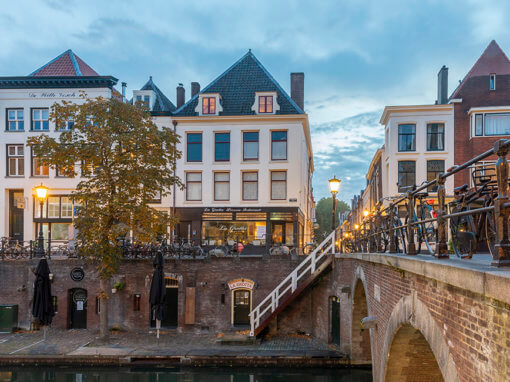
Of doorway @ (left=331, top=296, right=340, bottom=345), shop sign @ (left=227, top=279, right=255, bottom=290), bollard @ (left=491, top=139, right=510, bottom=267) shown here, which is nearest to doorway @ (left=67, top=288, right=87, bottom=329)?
shop sign @ (left=227, top=279, right=255, bottom=290)

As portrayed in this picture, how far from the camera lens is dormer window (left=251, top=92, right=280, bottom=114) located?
29.5 metres

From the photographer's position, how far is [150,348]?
59.9ft

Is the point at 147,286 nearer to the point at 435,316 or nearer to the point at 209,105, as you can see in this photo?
the point at 209,105

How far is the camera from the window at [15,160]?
29875 millimetres

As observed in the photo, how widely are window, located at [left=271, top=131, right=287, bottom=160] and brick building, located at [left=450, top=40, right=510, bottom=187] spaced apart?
1136cm

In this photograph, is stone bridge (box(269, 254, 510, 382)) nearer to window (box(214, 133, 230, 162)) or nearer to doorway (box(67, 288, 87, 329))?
doorway (box(67, 288, 87, 329))

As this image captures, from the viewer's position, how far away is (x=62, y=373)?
1669 centimetres

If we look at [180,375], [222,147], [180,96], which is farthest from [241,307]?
[180,96]

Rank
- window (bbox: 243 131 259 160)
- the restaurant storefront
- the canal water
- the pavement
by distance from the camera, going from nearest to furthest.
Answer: the canal water → the pavement → the restaurant storefront → window (bbox: 243 131 259 160)

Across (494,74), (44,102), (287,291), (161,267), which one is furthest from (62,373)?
(494,74)

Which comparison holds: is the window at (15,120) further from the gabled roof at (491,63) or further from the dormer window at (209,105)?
the gabled roof at (491,63)

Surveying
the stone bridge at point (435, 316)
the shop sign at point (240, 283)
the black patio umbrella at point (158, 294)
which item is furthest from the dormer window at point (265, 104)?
the stone bridge at point (435, 316)

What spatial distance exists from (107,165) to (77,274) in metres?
6.38

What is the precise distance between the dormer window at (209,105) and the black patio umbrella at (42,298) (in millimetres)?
15014
